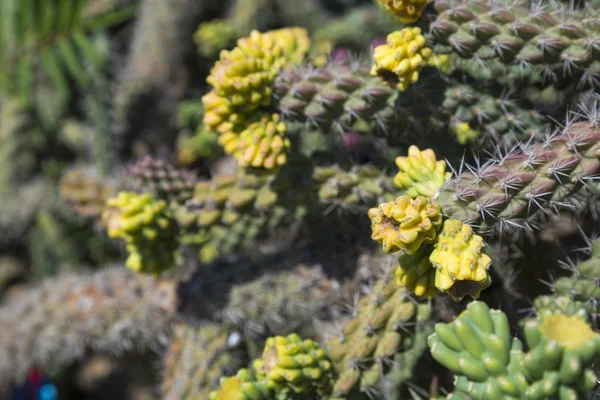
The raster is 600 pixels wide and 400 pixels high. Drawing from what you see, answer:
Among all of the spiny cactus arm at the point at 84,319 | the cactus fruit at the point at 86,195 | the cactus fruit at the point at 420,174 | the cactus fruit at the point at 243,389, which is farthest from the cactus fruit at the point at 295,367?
the cactus fruit at the point at 86,195

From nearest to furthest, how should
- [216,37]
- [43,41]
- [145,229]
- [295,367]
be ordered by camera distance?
[295,367], [145,229], [216,37], [43,41]

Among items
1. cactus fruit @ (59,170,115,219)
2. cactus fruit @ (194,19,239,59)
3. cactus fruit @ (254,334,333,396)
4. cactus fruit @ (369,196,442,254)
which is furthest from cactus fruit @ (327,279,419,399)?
cactus fruit @ (194,19,239,59)

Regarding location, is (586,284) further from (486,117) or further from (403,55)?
(403,55)

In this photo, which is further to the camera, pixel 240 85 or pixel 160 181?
pixel 160 181

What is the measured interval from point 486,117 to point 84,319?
1.45 meters

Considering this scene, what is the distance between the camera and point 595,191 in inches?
43.1

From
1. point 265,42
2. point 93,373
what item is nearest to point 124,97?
point 265,42

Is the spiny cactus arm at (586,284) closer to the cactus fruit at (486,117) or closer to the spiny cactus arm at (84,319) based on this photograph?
the cactus fruit at (486,117)

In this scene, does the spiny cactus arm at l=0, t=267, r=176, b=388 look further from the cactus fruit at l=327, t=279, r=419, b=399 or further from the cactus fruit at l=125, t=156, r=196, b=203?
the cactus fruit at l=327, t=279, r=419, b=399

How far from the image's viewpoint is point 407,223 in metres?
0.94

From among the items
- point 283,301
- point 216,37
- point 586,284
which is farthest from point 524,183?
point 216,37

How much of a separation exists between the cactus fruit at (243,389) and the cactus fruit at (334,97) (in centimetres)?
61

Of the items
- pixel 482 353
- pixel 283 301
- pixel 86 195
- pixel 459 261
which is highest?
pixel 459 261

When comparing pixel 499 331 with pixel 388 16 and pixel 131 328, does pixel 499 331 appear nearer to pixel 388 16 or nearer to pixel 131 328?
pixel 131 328
